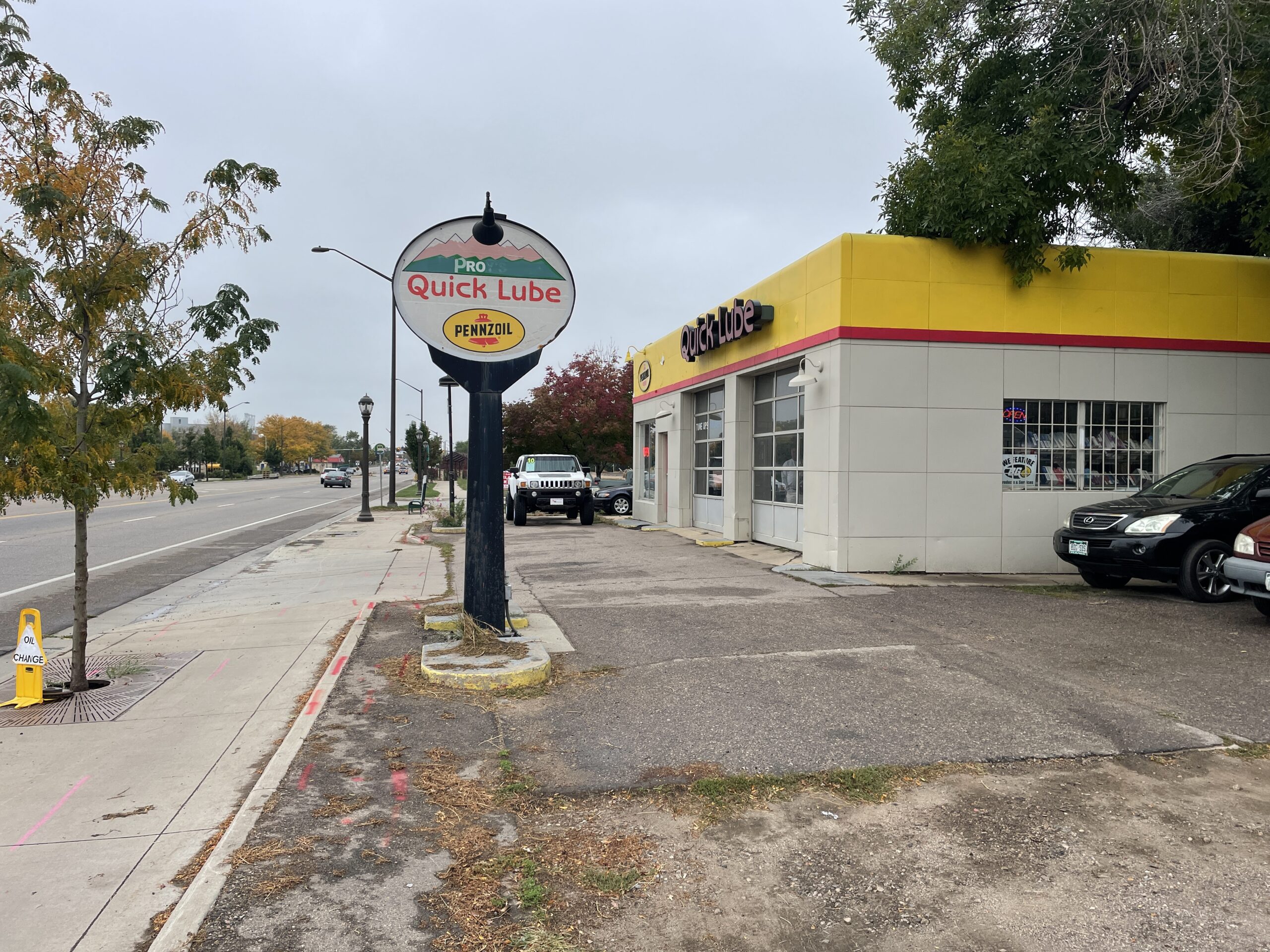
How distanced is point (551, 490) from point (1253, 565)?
16.4 metres

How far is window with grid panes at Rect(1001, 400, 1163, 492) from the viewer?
43.5 ft

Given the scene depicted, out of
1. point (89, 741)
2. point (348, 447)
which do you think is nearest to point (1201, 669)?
point (89, 741)

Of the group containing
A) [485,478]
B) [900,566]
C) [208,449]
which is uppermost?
[208,449]

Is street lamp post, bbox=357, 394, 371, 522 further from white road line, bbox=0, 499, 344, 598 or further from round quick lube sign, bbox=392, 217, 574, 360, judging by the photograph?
round quick lube sign, bbox=392, 217, 574, 360

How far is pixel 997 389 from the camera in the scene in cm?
1301

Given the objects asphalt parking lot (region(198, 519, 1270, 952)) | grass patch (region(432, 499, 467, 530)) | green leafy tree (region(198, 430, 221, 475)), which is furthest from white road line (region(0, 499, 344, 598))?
green leafy tree (region(198, 430, 221, 475))

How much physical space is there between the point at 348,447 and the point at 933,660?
184 meters

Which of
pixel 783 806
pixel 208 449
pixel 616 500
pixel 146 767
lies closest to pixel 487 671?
pixel 146 767

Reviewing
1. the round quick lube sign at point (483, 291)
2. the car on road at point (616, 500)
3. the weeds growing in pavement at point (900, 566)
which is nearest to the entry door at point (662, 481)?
the car on road at point (616, 500)

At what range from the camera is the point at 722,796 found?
453cm

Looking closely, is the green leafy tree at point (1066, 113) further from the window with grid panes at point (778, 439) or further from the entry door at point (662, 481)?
the entry door at point (662, 481)

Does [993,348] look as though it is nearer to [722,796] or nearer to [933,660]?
[933,660]

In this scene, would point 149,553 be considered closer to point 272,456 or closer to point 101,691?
point 101,691

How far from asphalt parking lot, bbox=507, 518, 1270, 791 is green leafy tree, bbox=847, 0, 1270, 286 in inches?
212
